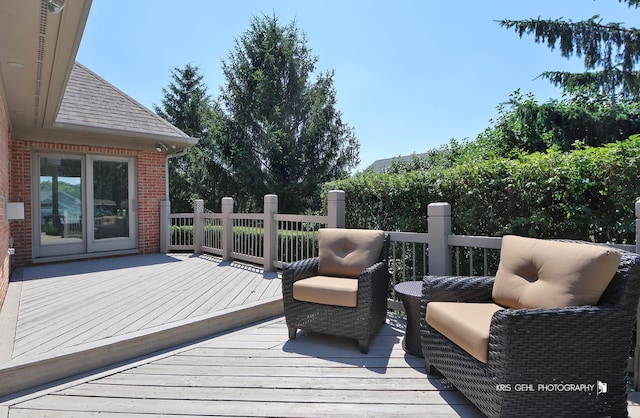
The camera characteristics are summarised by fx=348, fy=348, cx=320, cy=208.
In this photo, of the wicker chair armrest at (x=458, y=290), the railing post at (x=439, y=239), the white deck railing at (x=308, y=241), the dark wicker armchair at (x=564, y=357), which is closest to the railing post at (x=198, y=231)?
the white deck railing at (x=308, y=241)

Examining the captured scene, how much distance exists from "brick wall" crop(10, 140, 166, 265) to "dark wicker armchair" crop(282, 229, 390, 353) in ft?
17.4

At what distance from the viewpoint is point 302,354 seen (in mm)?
2859

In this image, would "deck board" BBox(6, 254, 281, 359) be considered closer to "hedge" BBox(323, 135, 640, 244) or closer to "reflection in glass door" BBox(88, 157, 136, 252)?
"reflection in glass door" BBox(88, 157, 136, 252)

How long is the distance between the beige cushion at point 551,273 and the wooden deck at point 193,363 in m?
0.75

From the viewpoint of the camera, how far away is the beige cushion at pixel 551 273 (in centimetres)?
184

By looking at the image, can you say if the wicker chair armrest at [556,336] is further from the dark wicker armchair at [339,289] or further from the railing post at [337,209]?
the railing post at [337,209]

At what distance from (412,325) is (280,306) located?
64.8 inches

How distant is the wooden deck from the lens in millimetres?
2098

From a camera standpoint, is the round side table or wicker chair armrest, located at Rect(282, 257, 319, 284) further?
wicker chair armrest, located at Rect(282, 257, 319, 284)

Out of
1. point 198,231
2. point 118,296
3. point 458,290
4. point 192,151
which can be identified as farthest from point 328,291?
point 192,151

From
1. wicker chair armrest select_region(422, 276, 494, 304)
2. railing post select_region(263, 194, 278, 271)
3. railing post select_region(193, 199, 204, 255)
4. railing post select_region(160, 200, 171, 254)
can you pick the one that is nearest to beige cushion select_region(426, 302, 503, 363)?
wicker chair armrest select_region(422, 276, 494, 304)

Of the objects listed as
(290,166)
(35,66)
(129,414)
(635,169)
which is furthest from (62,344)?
(290,166)

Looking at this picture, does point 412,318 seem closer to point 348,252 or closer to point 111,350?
point 348,252

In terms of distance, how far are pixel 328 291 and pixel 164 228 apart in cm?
571
